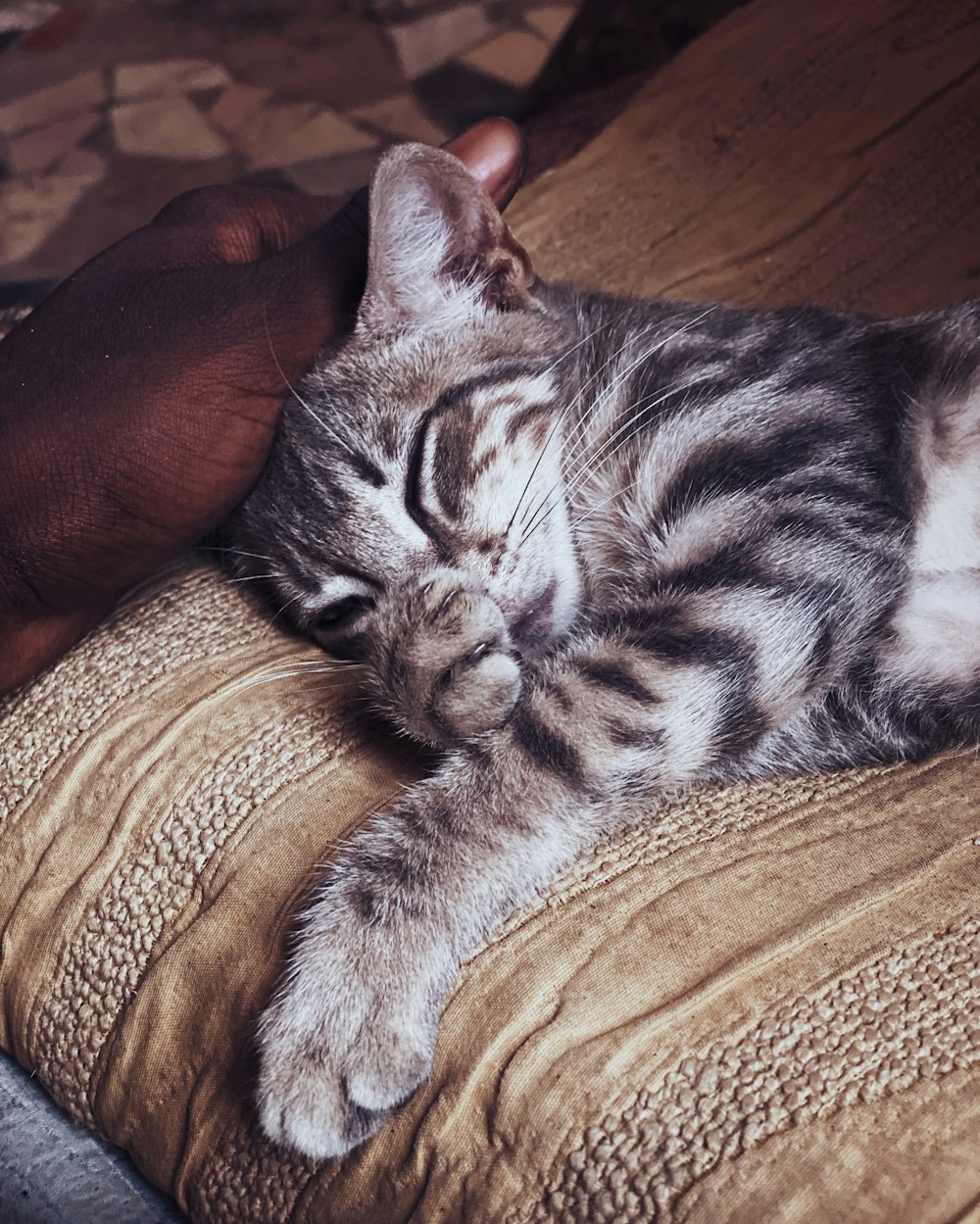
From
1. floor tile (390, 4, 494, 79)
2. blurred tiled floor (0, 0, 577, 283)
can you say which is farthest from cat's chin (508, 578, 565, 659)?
floor tile (390, 4, 494, 79)

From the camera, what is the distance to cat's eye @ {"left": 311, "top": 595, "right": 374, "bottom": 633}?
1.20m

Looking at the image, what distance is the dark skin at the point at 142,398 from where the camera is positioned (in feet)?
3.42

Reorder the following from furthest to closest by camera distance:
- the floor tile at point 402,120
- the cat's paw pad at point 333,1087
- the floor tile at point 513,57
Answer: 1. the floor tile at point 513,57
2. the floor tile at point 402,120
3. the cat's paw pad at point 333,1087

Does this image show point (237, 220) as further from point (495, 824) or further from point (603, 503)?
point (495, 824)

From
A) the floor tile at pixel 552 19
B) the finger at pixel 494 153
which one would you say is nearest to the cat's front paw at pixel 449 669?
the finger at pixel 494 153

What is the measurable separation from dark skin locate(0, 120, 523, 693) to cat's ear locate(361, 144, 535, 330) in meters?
0.05

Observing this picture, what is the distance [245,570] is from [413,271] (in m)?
0.42

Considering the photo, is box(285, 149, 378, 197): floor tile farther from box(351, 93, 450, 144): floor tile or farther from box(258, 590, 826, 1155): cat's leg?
box(258, 590, 826, 1155): cat's leg

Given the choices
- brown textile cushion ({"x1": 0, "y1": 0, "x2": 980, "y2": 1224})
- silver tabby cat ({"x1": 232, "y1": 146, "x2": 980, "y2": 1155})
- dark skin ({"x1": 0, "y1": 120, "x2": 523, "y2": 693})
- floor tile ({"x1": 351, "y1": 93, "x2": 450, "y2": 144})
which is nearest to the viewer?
brown textile cushion ({"x1": 0, "y1": 0, "x2": 980, "y2": 1224})

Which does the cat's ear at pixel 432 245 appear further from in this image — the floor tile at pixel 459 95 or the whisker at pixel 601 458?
the floor tile at pixel 459 95

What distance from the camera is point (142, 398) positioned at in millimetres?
1072

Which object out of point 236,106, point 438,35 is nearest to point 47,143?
point 236,106

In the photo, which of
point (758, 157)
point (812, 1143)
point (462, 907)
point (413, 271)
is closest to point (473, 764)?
point (462, 907)

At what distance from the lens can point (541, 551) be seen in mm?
1165
